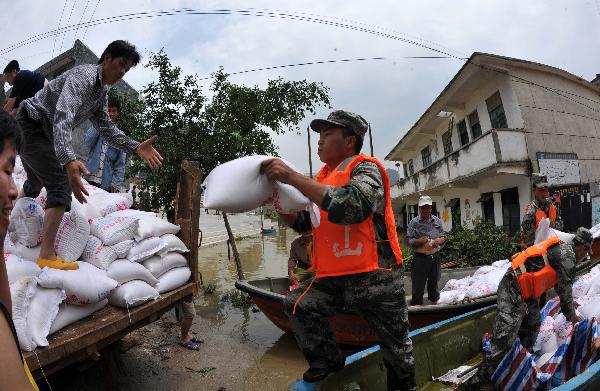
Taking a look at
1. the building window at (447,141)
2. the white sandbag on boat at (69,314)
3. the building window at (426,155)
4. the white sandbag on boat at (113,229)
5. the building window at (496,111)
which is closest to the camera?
the white sandbag on boat at (69,314)

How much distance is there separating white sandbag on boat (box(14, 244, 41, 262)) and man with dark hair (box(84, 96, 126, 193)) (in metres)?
2.04

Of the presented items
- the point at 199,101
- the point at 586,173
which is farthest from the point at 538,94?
the point at 199,101

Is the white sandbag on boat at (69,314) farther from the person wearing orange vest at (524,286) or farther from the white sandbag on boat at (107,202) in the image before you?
the person wearing orange vest at (524,286)

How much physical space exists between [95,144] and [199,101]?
9.00ft

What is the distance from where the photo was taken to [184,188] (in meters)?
3.67

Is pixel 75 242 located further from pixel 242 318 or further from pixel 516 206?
pixel 516 206

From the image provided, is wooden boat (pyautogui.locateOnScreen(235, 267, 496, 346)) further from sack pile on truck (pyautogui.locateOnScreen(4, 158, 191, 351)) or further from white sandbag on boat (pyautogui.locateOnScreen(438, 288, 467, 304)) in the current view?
sack pile on truck (pyautogui.locateOnScreen(4, 158, 191, 351))

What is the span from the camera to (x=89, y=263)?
8.96 feet

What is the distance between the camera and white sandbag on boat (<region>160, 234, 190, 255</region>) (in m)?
3.32

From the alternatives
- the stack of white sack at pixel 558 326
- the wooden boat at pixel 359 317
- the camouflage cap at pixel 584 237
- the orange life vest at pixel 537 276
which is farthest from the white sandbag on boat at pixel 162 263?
the camouflage cap at pixel 584 237

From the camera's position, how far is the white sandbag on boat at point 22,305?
177 centimetres

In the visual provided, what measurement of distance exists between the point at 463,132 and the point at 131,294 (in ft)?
51.7

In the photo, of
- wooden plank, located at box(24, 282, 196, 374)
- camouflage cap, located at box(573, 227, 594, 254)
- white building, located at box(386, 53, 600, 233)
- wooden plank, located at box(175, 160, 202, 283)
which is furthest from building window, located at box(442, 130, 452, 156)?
wooden plank, located at box(24, 282, 196, 374)

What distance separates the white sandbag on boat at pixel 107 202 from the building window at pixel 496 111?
40.0ft
